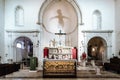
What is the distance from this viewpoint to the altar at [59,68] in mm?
15578

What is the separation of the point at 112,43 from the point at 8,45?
34.1 feet

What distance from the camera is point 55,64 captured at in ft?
51.2

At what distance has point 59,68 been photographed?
51.2 feet

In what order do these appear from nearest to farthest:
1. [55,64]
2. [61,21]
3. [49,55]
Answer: [55,64], [49,55], [61,21]

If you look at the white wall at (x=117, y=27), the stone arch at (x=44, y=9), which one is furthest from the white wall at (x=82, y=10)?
the white wall at (x=117, y=27)

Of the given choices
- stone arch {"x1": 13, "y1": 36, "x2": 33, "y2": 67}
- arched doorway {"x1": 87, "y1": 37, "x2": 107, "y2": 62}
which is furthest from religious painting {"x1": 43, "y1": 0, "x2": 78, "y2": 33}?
arched doorway {"x1": 87, "y1": 37, "x2": 107, "y2": 62}

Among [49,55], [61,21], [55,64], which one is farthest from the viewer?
[61,21]

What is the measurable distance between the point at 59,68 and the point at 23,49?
16.6 m

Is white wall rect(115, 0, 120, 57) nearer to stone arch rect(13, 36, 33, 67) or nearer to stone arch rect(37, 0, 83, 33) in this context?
stone arch rect(37, 0, 83, 33)

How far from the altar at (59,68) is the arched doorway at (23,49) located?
12.7 meters

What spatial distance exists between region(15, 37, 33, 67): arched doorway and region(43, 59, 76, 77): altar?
12.7 metres

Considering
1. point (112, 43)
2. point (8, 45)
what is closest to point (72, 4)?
point (112, 43)

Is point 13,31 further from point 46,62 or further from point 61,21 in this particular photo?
point 46,62

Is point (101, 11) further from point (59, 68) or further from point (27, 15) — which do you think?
point (59, 68)
